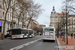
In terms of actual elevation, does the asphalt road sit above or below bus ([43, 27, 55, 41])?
below

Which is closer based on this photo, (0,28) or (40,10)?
(0,28)

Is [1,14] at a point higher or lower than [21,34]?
higher

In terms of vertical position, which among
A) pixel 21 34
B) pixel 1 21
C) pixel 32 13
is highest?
pixel 32 13

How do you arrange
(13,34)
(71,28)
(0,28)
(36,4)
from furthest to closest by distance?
(71,28), (36,4), (0,28), (13,34)

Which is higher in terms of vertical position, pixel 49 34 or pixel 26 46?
pixel 49 34

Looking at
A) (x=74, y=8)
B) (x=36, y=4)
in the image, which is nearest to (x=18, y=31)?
(x=36, y=4)

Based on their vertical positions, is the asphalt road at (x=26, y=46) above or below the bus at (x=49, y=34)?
below

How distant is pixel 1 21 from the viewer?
3475 cm

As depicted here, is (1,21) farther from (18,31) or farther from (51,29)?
(51,29)

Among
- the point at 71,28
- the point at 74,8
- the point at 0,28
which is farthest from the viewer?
the point at 71,28

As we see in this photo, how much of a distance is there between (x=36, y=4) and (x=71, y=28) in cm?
7343

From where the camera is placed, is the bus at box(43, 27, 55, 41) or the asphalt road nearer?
the asphalt road

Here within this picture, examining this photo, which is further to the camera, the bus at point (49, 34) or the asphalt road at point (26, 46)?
the bus at point (49, 34)

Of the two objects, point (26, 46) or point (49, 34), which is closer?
point (26, 46)
